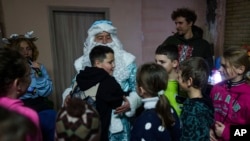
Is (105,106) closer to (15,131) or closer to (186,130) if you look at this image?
(186,130)

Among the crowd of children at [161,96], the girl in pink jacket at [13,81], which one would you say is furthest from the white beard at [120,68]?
the girl in pink jacket at [13,81]

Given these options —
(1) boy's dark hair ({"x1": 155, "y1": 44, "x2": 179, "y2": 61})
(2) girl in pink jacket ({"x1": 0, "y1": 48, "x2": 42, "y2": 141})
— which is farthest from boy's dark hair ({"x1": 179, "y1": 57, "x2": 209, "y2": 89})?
(2) girl in pink jacket ({"x1": 0, "y1": 48, "x2": 42, "y2": 141})

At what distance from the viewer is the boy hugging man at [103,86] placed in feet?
5.18

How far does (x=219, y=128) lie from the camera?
5.41 ft

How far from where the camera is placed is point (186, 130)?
1.50m

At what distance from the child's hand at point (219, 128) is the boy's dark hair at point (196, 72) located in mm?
334

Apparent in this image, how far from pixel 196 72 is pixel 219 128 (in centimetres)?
48

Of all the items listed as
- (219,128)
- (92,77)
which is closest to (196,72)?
(219,128)

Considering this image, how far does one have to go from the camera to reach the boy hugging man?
1.58 metres

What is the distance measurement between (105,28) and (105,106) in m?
0.87

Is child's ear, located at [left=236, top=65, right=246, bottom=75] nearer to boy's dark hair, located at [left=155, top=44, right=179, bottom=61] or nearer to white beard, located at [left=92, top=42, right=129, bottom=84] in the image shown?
boy's dark hair, located at [left=155, top=44, right=179, bottom=61]

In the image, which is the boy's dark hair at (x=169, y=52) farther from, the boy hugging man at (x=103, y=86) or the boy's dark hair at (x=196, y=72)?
the boy hugging man at (x=103, y=86)

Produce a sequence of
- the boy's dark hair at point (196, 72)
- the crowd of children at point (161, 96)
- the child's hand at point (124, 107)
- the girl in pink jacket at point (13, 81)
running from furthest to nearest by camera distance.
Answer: the child's hand at point (124, 107) < the boy's dark hair at point (196, 72) < the crowd of children at point (161, 96) < the girl in pink jacket at point (13, 81)

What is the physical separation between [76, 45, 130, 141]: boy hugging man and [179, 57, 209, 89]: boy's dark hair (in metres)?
0.52
